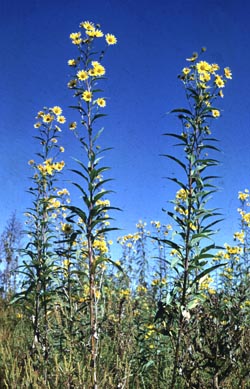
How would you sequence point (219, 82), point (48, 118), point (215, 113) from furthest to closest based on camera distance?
point (48, 118) → point (219, 82) → point (215, 113)

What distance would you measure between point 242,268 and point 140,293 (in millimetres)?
1856

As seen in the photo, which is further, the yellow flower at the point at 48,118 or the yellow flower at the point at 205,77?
the yellow flower at the point at 48,118

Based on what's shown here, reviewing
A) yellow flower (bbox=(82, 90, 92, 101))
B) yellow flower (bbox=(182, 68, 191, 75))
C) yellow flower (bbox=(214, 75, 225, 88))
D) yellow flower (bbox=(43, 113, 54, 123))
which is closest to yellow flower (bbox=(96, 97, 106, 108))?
yellow flower (bbox=(82, 90, 92, 101))

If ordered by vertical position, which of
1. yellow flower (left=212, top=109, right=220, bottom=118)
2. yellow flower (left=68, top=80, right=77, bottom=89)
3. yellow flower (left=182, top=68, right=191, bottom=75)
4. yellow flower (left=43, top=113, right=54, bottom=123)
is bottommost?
yellow flower (left=212, top=109, right=220, bottom=118)

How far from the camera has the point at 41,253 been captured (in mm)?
4238

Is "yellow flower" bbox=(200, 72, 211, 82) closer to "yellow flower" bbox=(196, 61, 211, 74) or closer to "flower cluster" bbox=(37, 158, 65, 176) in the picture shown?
"yellow flower" bbox=(196, 61, 211, 74)

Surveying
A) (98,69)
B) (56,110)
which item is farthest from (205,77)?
(56,110)

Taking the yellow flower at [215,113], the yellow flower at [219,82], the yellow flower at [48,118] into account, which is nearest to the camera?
the yellow flower at [215,113]

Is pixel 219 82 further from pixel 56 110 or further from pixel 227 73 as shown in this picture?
pixel 56 110

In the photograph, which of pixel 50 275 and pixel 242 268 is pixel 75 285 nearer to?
pixel 50 275

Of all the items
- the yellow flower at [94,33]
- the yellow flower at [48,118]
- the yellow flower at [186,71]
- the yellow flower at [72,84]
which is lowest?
the yellow flower at [72,84]

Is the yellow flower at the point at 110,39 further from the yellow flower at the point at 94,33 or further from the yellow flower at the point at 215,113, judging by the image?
the yellow flower at the point at 215,113

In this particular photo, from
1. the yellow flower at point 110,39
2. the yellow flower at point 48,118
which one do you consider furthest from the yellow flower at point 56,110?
the yellow flower at point 110,39

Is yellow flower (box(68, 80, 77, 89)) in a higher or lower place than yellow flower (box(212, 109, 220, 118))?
higher
